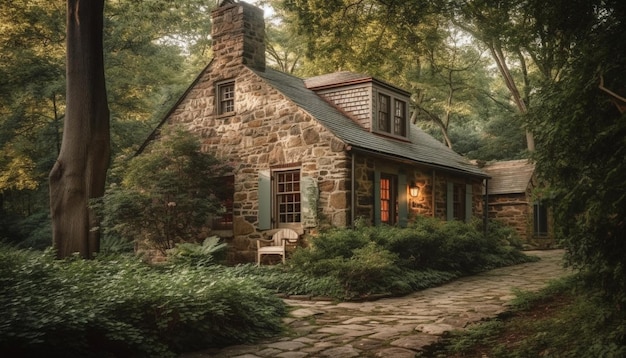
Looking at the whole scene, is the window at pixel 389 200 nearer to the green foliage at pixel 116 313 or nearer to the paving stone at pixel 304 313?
the paving stone at pixel 304 313

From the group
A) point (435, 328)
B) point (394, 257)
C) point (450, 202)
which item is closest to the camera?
point (435, 328)

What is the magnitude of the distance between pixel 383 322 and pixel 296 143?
6.88 metres

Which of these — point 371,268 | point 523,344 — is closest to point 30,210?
point 371,268

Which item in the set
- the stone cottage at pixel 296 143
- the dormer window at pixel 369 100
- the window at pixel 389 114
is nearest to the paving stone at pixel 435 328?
the stone cottage at pixel 296 143

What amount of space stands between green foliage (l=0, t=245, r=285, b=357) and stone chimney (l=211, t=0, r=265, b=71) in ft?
28.3

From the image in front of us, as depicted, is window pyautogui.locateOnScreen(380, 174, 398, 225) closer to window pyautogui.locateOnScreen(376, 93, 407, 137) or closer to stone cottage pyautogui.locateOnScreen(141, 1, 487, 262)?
stone cottage pyautogui.locateOnScreen(141, 1, 487, 262)

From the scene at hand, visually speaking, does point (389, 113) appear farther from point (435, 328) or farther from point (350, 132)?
point (435, 328)

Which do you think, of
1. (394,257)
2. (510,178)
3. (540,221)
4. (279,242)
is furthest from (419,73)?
(394,257)

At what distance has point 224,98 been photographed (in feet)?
47.8

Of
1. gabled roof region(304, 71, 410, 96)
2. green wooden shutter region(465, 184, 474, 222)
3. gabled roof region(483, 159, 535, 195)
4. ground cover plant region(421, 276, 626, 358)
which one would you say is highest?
gabled roof region(304, 71, 410, 96)

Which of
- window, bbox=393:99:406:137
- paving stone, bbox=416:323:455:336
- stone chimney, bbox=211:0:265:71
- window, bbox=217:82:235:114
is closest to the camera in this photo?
paving stone, bbox=416:323:455:336

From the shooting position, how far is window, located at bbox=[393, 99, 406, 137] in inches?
625

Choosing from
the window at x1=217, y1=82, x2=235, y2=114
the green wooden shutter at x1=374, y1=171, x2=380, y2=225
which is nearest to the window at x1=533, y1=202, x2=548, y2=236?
the green wooden shutter at x1=374, y1=171, x2=380, y2=225

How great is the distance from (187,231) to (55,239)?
11.4 feet
